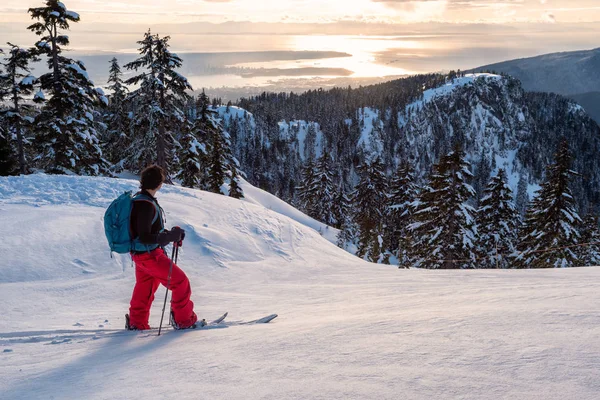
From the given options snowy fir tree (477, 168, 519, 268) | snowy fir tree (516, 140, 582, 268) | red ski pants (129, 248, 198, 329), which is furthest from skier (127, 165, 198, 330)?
snowy fir tree (477, 168, 519, 268)

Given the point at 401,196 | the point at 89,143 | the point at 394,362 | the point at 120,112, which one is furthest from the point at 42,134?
the point at 401,196

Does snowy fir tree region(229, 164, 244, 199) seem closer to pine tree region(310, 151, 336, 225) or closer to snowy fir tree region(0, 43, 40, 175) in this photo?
snowy fir tree region(0, 43, 40, 175)

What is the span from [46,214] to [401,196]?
→ 3907 centimetres

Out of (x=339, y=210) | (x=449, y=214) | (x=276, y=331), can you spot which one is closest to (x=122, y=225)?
(x=276, y=331)

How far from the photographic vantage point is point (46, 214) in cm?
970

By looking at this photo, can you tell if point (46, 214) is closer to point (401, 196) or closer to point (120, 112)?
point (120, 112)

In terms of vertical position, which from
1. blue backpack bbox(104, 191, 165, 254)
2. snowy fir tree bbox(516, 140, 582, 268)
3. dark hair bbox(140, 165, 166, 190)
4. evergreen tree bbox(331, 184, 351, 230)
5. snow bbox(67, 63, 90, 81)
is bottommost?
evergreen tree bbox(331, 184, 351, 230)

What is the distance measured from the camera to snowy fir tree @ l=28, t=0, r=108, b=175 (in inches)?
963

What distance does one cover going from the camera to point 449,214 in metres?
26.2

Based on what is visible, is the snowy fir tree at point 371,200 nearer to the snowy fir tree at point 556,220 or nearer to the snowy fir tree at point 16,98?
the snowy fir tree at point 556,220

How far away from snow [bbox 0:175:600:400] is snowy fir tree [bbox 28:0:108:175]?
17.3 meters

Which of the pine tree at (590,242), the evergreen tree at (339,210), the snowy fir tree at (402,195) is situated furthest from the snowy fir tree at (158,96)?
the evergreen tree at (339,210)

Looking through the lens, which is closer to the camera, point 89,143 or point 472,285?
point 472,285

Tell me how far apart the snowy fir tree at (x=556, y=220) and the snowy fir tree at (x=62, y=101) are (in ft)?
97.7
